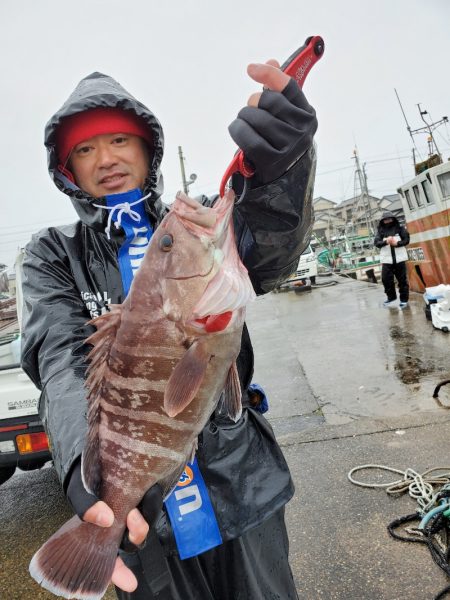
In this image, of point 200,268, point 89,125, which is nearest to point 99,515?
point 200,268

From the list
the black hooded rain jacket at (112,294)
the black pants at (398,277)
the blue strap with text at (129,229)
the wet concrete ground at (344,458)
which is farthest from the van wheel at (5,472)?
the black pants at (398,277)

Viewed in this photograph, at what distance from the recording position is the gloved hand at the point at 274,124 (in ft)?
4.83

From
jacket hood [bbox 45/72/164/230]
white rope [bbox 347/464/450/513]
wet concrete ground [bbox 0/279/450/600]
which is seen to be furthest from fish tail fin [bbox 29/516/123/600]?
white rope [bbox 347/464/450/513]

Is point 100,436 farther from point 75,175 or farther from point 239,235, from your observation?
point 75,175

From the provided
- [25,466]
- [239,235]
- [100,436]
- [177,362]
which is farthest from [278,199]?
[25,466]

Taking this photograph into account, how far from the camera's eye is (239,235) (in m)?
1.86

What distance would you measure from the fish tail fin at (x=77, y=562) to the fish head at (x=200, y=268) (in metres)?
0.73

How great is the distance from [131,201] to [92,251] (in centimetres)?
29

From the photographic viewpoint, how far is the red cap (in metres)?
2.04

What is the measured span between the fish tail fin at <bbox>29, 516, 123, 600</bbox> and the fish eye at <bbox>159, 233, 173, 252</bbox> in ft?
3.07

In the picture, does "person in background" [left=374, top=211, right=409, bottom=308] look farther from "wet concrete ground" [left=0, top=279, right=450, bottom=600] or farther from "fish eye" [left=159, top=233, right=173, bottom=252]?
"fish eye" [left=159, top=233, right=173, bottom=252]

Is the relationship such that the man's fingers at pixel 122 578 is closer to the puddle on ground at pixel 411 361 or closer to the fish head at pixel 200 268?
the fish head at pixel 200 268

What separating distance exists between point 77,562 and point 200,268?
3.31ft

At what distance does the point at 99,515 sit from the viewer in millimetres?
1376
